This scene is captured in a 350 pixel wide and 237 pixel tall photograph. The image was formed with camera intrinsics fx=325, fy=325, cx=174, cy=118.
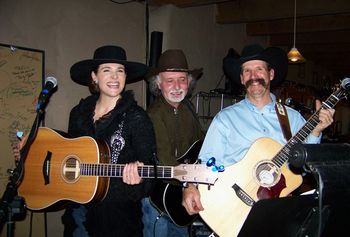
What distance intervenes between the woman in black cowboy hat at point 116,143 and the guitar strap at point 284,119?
946mm


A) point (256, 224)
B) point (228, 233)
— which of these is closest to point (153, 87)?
point (228, 233)

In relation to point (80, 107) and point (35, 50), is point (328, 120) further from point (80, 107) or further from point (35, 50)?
point (35, 50)

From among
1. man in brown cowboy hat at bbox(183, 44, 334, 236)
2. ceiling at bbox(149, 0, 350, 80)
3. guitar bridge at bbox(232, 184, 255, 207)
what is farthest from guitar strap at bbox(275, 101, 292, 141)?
ceiling at bbox(149, 0, 350, 80)

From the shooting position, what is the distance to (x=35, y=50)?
3.32 meters

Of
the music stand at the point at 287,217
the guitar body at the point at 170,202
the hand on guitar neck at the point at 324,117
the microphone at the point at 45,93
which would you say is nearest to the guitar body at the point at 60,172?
the microphone at the point at 45,93

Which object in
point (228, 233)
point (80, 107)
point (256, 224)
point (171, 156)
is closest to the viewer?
point (256, 224)

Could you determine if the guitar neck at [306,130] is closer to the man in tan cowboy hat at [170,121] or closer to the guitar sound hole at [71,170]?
the man in tan cowboy hat at [170,121]

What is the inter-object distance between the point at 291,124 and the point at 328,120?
312mm

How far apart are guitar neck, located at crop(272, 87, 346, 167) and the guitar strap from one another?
11 cm

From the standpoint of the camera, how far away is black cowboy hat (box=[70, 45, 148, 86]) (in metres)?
2.42

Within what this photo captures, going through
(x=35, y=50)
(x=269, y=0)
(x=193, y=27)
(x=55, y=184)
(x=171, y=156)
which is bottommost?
(x=55, y=184)

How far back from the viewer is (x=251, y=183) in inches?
87.2

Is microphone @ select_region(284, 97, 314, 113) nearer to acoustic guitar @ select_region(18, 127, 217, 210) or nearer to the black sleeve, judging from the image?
acoustic guitar @ select_region(18, 127, 217, 210)

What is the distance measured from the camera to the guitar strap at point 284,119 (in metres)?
2.33
